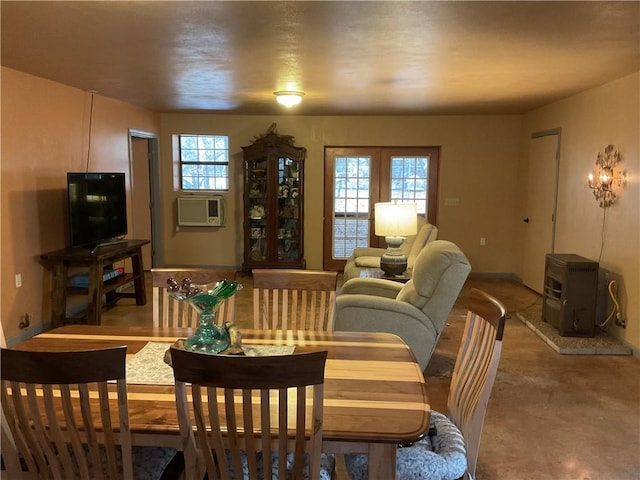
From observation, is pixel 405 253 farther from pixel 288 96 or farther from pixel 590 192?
pixel 288 96

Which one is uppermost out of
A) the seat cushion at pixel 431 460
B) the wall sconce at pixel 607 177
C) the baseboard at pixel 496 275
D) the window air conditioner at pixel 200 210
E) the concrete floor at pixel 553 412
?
the wall sconce at pixel 607 177

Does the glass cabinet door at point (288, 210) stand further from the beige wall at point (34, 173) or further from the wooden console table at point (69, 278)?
the wooden console table at point (69, 278)

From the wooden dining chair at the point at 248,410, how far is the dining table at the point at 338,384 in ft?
0.38

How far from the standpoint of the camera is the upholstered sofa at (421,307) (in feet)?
10.7

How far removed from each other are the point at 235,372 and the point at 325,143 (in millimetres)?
6196

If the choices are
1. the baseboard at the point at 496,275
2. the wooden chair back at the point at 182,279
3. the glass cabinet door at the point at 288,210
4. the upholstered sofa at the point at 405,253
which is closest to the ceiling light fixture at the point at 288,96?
the upholstered sofa at the point at 405,253

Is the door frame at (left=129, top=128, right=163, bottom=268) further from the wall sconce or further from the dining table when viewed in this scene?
the wall sconce

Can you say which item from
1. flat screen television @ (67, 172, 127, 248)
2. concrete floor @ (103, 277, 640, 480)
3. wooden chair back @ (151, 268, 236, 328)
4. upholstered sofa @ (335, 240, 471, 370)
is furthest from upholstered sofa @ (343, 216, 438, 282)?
wooden chair back @ (151, 268, 236, 328)

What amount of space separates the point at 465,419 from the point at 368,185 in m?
5.60

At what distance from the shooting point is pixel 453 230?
727 cm

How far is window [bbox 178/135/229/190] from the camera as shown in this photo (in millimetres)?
7379

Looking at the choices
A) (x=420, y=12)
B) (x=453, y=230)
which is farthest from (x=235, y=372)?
(x=453, y=230)

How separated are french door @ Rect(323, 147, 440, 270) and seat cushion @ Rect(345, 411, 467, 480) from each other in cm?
552

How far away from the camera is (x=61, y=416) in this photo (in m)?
1.55
